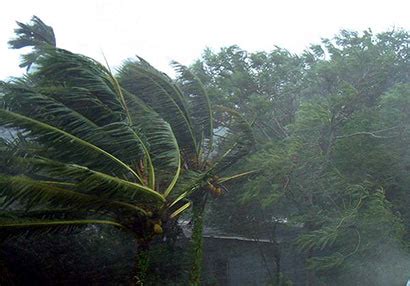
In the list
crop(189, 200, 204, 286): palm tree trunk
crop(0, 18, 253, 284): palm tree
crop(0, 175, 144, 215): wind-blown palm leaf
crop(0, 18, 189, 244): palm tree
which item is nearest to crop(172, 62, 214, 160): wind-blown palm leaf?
crop(0, 18, 253, 284): palm tree

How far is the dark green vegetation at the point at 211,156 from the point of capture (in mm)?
7762

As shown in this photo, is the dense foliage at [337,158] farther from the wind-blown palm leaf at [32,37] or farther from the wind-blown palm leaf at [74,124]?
the wind-blown palm leaf at [32,37]

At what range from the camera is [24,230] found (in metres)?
8.02

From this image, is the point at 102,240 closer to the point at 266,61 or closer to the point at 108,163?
the point at 108,163

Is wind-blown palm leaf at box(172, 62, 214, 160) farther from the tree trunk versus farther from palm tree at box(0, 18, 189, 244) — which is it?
the tree trunk

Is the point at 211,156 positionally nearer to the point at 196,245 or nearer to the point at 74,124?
the point at 196,245

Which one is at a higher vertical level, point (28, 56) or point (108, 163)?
point (28, 56)

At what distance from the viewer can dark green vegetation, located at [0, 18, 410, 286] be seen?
7.76 meters

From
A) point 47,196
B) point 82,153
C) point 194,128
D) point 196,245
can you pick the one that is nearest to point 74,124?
point 82,153

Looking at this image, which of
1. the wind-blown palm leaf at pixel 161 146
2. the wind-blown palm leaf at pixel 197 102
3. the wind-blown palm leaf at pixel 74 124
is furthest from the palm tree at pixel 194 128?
the wind-blown palm leaf at pixel 74 124

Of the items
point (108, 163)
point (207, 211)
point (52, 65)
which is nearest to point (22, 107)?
point (52, 65)

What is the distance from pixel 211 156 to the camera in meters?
11.0

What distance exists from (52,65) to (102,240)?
5338 mm

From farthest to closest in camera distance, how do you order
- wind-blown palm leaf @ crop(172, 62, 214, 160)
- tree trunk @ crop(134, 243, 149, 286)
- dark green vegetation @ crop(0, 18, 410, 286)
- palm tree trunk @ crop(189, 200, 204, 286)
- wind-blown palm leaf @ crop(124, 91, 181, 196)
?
1. wind-blown palm leaf @ crop(172, 62, 214, 160)
2. palm tree trunk @ crop(189, 200, 204, 286)
3. tree trunk @ crop(134, 243, 149, 286)
4. wind-blown palm leaf @ crop(124, 91, 181, 196)
5. dark green vegetation @ crop(0, 18, 410, 286)
